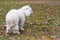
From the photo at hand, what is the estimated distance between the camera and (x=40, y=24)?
24.2 ft

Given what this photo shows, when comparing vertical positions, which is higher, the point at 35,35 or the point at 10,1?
the point at 10,1

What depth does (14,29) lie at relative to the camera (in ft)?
20.6

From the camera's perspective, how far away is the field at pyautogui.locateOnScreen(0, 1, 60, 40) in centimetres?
627

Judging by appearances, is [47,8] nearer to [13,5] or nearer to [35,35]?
[13,5]

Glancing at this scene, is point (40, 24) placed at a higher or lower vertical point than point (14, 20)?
lower

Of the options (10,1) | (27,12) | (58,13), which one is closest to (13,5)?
(10,1)

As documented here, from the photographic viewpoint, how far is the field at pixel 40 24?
6.27 meters

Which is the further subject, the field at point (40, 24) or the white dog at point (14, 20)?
the field at point (40, 24)

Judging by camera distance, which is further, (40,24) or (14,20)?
(40,24)

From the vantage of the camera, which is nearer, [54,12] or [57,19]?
[57,19]

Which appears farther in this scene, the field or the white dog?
the field

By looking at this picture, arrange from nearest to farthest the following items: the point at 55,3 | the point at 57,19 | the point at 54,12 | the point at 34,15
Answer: the point at 57,19 → the point at 34,15 → the point at 54,12 → the point at 55,3

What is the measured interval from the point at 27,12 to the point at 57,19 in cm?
171

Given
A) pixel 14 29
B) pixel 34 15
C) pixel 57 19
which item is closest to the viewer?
pixel 14 29
